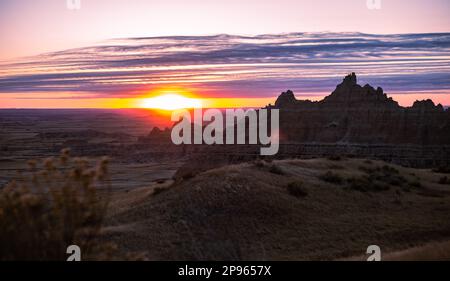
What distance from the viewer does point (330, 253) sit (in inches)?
550

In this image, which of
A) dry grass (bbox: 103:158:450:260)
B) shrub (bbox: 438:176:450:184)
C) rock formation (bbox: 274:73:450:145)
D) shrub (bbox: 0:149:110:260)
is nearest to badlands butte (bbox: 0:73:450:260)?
dry grass (bbox: 103:158:450:260)

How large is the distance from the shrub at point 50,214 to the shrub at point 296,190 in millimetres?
12612

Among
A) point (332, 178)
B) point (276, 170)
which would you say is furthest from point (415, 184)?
point (276, 170)

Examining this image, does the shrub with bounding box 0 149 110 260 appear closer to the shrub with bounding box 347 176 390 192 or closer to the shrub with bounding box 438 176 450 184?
the shrub with bounding box 347 176 390 192

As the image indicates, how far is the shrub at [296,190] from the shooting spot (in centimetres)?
1897

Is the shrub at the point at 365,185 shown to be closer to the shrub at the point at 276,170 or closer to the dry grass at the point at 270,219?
the dry grass at the point at 270,219

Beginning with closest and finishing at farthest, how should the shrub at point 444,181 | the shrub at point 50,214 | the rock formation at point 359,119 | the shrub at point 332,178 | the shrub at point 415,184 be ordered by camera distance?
the shrub at point 50,214, the shrub at point 332,178, the shrub at point 415,184, the shrub at point 444,181, the rock formation at point 359,119

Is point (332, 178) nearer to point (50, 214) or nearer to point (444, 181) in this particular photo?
point (444, 181)

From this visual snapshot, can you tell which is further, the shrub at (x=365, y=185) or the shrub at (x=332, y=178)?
the shrub at (x=332, y=178)

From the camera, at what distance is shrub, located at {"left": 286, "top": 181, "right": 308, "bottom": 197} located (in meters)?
19.0

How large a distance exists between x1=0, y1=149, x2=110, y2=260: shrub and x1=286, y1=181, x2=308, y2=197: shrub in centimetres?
1261

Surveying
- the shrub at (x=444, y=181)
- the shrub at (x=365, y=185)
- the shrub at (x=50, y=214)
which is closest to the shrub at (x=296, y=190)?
the shrub at (x=365, y=185)

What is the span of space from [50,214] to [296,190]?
42.8ft
